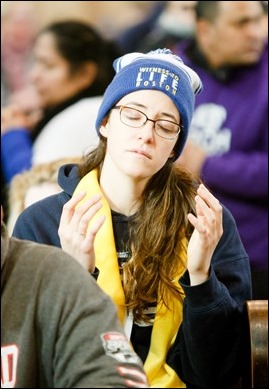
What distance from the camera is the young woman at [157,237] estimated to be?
2.00 meters

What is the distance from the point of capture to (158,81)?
83.1 inches

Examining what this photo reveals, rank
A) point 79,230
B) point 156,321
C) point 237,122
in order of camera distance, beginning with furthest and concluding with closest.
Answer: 1. point 237,122
2. point 156,321
3. point 79,230

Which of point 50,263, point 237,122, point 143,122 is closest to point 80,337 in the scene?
point 50,263

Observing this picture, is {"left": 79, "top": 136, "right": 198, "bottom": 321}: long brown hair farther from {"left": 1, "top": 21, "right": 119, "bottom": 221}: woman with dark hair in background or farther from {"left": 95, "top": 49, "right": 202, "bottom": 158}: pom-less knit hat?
{"left": 1, "top": 21, "right": 119, "bottom": 221}: woman with dark hair in background

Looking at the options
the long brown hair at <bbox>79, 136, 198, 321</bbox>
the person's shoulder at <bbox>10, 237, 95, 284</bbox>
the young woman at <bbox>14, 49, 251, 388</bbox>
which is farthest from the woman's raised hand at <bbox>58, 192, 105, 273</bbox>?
the person's shoulder at <bbox>10, 237, 95, 284</bbox>

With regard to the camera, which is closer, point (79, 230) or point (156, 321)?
point (79, 230)

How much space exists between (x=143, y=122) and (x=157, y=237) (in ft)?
0.82

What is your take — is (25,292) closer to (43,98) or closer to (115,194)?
(115,194)

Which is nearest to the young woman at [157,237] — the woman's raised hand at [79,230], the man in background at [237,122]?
the woman's raised hand at [79,230]

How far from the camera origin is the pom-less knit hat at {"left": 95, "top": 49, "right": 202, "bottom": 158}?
6.93 ft

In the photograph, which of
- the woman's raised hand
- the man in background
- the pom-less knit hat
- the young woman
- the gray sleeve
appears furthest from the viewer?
the man in background

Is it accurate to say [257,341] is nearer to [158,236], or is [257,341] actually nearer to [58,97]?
[158,236]

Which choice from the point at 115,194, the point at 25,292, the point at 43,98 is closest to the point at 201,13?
the point at 43,98

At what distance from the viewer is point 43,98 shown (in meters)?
3.40
